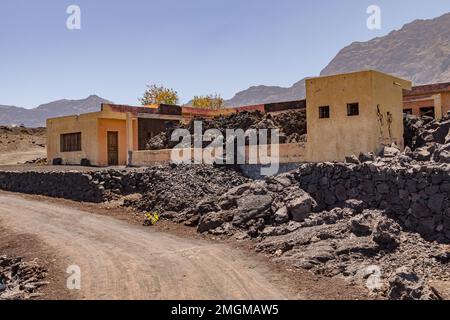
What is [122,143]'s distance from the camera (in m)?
31.1

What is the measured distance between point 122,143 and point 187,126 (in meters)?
4.67

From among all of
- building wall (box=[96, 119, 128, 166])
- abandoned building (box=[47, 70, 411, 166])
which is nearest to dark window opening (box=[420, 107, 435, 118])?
abandoned building (box=[47, 70, 411, 166])

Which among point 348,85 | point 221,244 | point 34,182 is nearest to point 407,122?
point 348,85

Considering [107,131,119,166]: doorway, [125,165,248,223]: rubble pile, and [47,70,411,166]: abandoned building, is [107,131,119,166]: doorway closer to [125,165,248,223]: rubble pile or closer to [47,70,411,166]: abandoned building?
[47,70,411,166]: abandoned building

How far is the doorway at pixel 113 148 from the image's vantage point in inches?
1196

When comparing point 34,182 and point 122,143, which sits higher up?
point 122,143

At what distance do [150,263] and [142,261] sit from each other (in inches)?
12.8

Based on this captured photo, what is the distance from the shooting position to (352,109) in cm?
1819

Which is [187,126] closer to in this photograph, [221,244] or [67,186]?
[67,186]

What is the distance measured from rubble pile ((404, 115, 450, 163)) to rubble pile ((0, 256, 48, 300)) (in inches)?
Result: 482

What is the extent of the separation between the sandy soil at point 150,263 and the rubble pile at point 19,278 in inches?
15.2

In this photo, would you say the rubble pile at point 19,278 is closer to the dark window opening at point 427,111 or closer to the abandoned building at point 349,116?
the abandoned building at point 349,116

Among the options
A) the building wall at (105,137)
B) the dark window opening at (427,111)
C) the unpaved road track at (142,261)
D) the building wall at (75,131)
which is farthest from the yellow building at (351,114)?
the building wall at (75,131)

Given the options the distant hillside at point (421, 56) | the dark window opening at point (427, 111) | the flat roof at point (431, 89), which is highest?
the distant hillside at point (421, 56)
